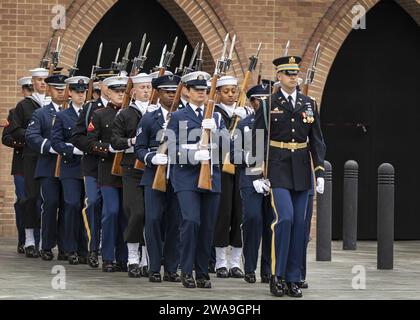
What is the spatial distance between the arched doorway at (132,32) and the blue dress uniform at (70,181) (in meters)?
5.10

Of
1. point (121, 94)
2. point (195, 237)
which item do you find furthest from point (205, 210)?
point (121, 94)

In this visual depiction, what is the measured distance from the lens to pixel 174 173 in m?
13.5

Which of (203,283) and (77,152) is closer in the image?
(203,283)

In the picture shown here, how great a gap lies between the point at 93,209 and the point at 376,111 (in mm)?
8230

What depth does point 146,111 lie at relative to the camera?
14.5 metres

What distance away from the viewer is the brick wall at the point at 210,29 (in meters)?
20.3

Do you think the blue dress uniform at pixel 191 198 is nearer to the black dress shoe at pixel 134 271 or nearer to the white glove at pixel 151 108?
the white glove at pixel 151 108

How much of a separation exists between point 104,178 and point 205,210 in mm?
1908

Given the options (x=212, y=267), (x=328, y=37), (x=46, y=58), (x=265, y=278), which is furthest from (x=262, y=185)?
(x=328, y=37)

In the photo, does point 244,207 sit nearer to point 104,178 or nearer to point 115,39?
point 104,178

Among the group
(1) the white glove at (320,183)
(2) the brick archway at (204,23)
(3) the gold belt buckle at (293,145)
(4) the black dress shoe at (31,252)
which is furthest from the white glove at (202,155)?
(2) the brick archway at (204,23)

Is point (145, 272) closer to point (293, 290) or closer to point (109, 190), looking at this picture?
point (109, 190)

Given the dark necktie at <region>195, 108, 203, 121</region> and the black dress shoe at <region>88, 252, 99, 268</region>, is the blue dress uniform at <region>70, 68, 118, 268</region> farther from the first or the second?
the dark necktie at <region>195, 108, 203, 121</region>

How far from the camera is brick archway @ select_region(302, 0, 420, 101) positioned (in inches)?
854
